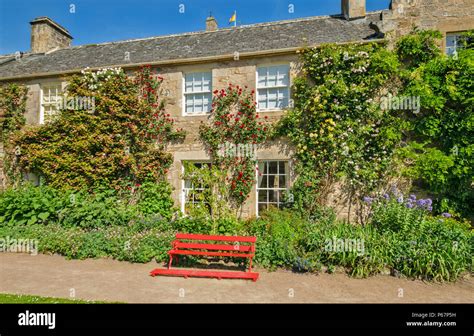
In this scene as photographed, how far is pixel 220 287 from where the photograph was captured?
18.5 feet

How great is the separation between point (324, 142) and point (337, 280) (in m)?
4.05

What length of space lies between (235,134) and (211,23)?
6.25 m

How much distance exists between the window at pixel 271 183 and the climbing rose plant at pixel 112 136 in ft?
10.0

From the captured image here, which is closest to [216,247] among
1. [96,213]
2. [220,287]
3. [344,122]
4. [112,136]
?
[220,287]

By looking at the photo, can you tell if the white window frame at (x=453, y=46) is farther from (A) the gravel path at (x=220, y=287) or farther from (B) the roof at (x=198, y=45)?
(A) the gravel path at (x=220, y=287)

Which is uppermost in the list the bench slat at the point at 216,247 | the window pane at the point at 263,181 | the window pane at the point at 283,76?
the window pane at the point at 283,76

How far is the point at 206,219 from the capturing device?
8508 mm

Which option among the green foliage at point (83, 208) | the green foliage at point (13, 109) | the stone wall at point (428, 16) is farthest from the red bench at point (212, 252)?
the green foliage at point (13, 109)

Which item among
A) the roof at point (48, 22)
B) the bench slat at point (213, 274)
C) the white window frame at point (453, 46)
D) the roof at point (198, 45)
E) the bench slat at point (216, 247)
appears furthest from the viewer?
the roof at point (48, 22)

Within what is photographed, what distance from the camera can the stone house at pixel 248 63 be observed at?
8.63 m

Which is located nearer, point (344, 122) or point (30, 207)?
point (344, 122)

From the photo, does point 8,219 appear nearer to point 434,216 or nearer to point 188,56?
point 188,56

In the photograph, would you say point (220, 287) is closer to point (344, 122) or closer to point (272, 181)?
point (272, 181)
